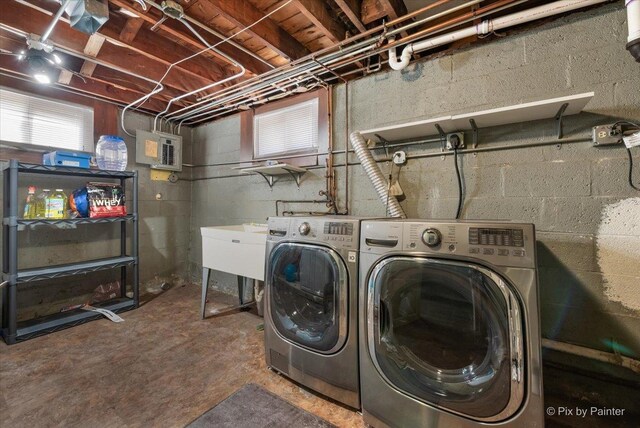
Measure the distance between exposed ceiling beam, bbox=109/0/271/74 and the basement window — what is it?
1.50 feet

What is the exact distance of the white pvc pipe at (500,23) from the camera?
4.62ft

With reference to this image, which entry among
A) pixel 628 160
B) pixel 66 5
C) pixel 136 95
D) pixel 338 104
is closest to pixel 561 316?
pixel 628 160

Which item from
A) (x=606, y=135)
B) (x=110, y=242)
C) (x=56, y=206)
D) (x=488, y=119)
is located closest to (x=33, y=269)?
(x=56, y=206)

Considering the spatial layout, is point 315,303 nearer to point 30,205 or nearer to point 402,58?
point 402,58

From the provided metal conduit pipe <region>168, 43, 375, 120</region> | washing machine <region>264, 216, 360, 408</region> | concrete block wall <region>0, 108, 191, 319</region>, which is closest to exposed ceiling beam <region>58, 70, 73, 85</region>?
concrete block wall <region>0, 108, 191, 319</region>

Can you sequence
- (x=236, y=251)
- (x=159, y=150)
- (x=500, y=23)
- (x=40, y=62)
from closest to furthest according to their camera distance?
(x=500, y=23)
(x=40, y=62)
(x=236, y=251)
(x=159, y=150)

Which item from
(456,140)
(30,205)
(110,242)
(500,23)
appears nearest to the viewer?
(500,23)

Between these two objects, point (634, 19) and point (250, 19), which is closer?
point (634, 19)

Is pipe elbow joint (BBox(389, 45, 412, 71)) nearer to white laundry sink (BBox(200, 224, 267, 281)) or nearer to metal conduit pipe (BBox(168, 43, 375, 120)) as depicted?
metal conduit pipe (BBox(168, 43, 375, 120))

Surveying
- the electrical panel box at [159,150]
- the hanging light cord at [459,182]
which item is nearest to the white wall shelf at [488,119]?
the hanging light cord at [459,182]

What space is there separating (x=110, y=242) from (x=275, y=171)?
2039 millimetres

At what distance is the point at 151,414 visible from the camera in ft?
4.67

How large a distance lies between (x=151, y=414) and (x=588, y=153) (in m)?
2.75

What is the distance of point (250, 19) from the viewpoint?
1749 mm
